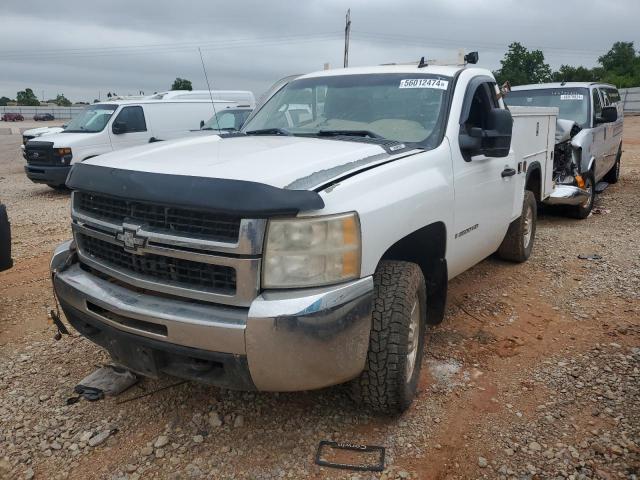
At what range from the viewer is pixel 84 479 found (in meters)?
2.59

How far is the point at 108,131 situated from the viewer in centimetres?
1174

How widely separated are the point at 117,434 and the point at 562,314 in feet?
11.4

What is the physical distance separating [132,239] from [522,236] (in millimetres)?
4189

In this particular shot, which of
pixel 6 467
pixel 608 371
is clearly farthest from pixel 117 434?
pixel 608 371

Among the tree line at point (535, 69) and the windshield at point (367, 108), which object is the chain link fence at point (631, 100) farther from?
the windshield at point (367, 108)

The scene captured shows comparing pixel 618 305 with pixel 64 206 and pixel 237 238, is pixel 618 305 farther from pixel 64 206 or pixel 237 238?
pixel 64 206

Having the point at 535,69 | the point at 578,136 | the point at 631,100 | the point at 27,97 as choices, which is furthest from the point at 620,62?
the point at 27,97

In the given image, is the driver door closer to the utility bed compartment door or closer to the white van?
the utility bed compartment door

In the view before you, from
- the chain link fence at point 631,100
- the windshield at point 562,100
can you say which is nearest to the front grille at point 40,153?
the windshield at point 562,100

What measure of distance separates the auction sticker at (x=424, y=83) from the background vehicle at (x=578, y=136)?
4.13 m

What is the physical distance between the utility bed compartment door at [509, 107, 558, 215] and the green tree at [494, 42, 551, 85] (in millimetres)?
50913

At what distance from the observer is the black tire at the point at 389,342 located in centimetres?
271

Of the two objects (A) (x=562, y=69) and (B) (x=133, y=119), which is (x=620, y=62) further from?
(B) (x=133, y=119)

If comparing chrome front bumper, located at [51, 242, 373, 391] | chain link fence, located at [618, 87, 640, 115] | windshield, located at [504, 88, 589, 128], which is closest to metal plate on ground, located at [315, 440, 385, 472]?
chrome front bumper, located at [51, 242, 373, 391]
